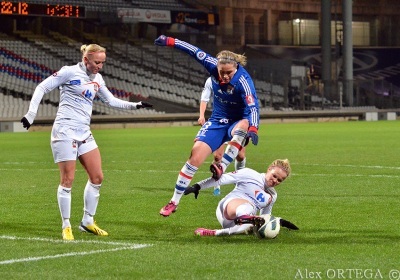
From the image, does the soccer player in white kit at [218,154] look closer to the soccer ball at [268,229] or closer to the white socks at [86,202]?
the white socks at [86,202]

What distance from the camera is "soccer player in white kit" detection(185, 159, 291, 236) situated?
1118 cm

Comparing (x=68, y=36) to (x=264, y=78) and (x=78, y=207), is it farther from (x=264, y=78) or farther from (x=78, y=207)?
(x=78, y=207)

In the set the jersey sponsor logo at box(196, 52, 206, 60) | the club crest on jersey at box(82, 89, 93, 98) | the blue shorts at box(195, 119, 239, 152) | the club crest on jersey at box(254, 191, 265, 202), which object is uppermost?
the jersey sponsor logo at box(196, 52, 206, 60)

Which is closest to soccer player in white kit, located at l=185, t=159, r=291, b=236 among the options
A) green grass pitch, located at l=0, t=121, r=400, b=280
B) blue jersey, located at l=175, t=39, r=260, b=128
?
green grass pitch, located at l=0, t=121, r=400, b=280

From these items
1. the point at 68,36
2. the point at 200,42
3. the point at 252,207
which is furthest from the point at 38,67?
the point at 252,207

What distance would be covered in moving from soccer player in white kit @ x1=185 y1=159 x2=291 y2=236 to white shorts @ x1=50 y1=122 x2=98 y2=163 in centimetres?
138

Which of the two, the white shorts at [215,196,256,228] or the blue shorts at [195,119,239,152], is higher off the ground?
the blue shorts at [195,119,239,152]

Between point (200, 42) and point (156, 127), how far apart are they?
695 inches

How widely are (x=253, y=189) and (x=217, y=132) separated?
2.30 metres

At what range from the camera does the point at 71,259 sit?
9445 millimetres

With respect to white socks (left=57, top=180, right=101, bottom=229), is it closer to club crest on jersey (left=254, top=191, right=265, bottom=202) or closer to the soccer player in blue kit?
the soccer player in blue kit

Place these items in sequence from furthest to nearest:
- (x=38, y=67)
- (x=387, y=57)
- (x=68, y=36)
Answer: (x=387, y=57)
(x=68, y=36)
(x=38, y=67)

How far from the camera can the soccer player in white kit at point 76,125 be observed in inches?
448

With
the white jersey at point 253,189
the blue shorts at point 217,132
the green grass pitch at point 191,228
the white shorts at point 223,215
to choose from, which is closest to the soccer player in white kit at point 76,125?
the green grass pitch at point 191,228
